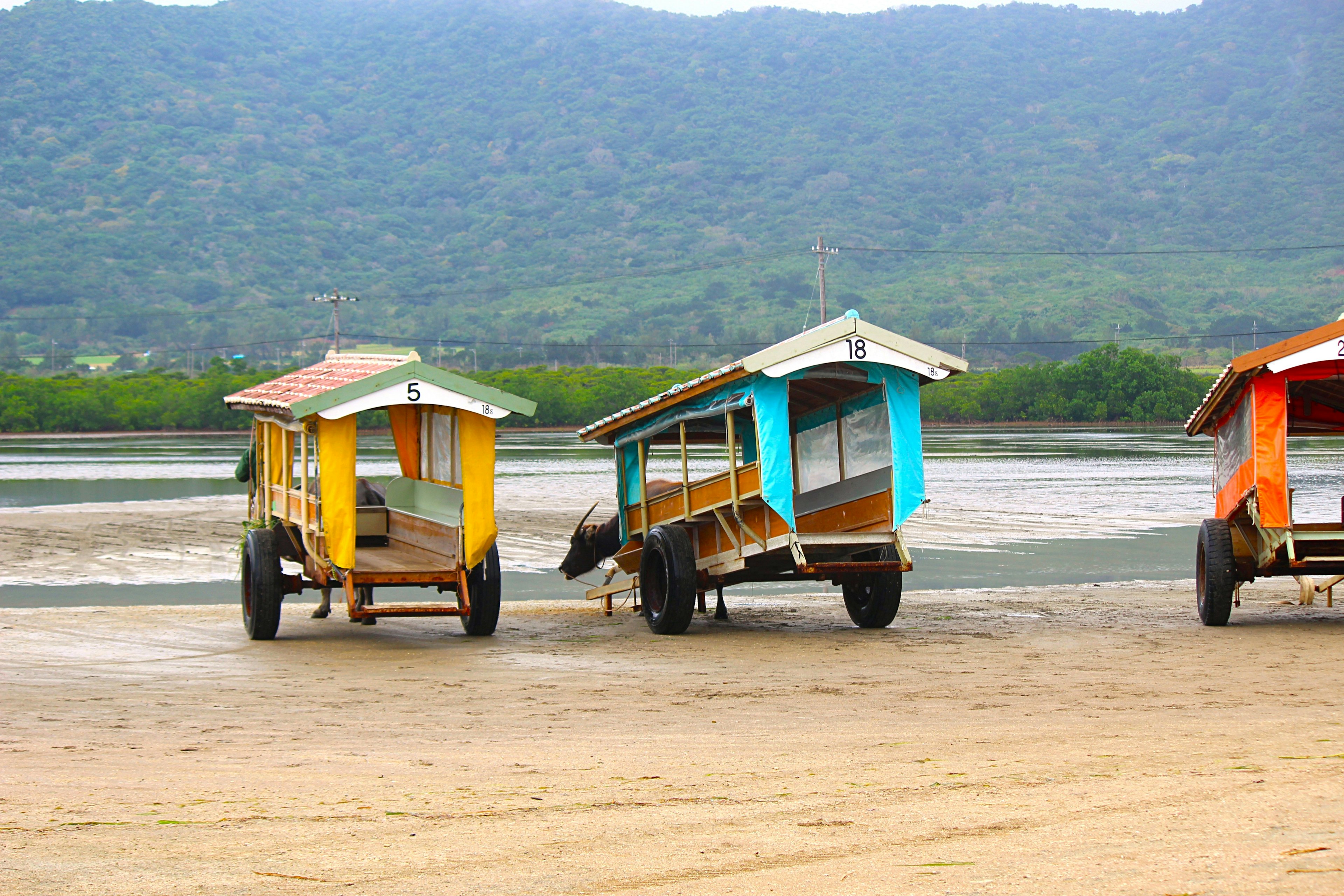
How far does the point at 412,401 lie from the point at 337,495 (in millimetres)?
1085

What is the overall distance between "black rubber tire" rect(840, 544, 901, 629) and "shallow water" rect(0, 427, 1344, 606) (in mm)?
4544

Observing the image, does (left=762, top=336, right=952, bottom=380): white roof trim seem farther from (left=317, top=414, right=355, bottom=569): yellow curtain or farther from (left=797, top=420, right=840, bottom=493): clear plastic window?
(left=317, top=414, right=355, bottom=569): yellow curtain

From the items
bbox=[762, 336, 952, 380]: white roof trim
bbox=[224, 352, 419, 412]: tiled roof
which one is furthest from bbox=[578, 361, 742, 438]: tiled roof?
bbox=[224, 352, 419, 412]: tiled roof

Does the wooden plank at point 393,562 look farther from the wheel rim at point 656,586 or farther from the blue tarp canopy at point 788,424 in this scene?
the blue tarp canopy at point 788,424

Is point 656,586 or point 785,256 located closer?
point 656,586

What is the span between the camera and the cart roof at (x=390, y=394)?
487 inches

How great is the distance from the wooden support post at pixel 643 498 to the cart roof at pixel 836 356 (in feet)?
6.28

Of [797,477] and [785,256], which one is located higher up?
[785,256]

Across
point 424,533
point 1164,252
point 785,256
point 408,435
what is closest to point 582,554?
point 408,435

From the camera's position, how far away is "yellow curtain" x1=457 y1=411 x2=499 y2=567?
41.9ft

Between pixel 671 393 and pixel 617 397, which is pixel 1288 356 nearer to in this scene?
pixel 671 393

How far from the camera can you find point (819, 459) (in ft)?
46.1

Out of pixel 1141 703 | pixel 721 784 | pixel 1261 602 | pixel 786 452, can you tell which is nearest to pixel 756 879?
pixel 721 784

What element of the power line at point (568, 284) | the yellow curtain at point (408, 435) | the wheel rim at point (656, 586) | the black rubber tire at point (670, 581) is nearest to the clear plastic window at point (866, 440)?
the black rubber tire at point (670, 581)
